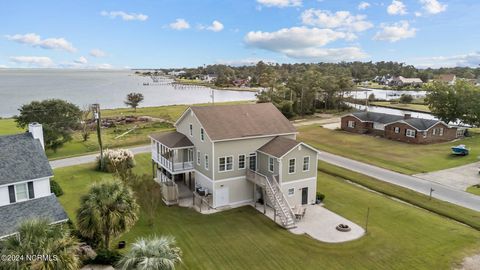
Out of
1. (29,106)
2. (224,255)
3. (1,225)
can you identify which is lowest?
(224,255)

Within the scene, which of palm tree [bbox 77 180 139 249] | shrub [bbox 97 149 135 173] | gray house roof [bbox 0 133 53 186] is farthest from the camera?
shrub [bbox 97 149 135 173]

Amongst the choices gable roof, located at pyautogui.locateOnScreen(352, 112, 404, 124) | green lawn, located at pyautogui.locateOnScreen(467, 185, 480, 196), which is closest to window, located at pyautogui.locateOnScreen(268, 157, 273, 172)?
green lawn, located at pyautogui.locateOnScreen(467, 185, 480, 196)

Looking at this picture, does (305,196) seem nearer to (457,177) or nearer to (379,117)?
(457,177)

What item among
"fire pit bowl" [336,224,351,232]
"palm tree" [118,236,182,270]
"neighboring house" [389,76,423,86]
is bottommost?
"fire pit bowl" [336,224,351,232]

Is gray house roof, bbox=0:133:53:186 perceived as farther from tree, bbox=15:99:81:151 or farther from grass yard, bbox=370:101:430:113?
grass yard, bbox=370:101:430:113

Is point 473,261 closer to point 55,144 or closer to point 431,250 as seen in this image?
point 431,250

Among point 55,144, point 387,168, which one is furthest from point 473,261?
point 55,144
